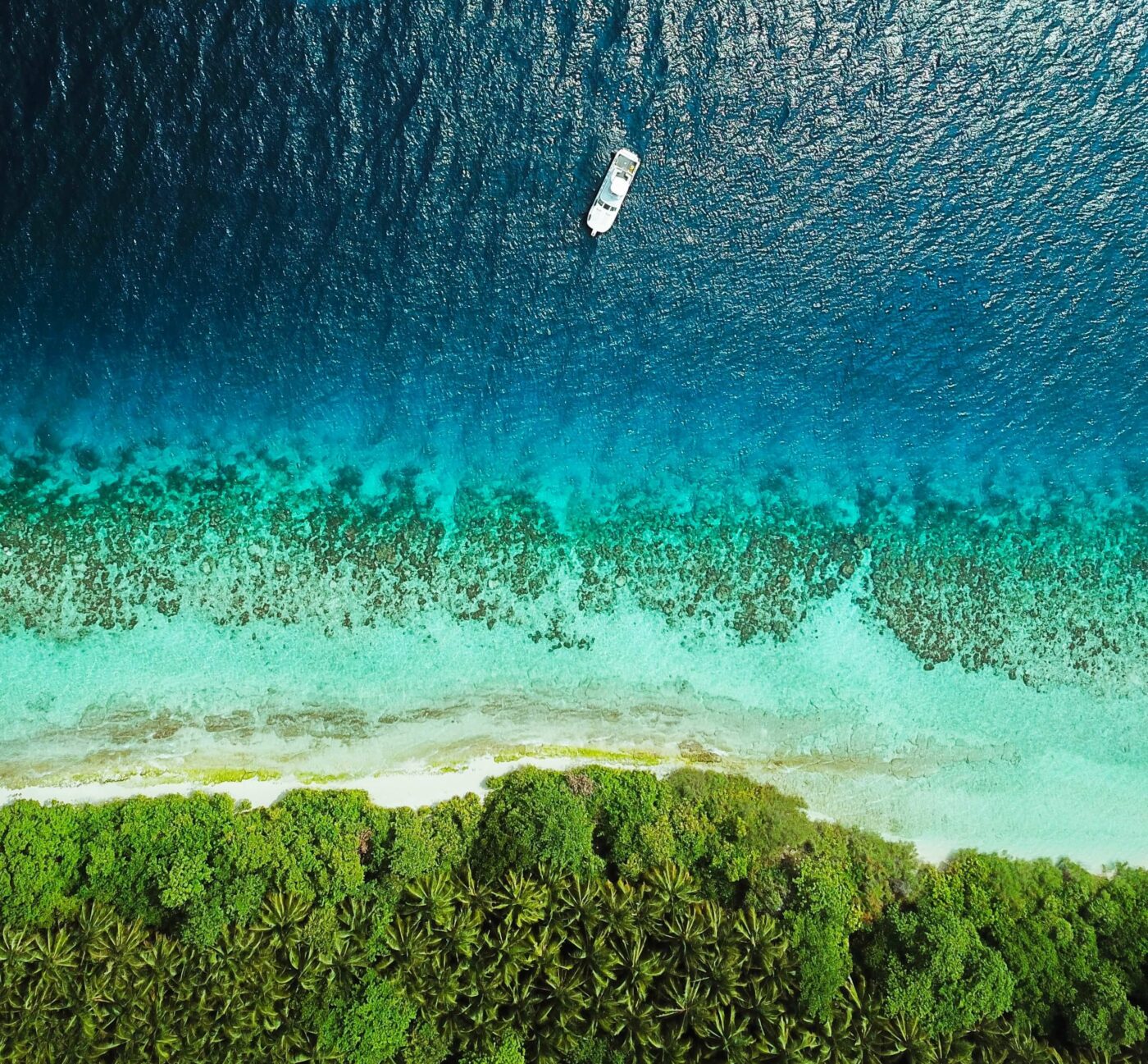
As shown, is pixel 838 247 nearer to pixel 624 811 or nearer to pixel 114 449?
pixel 624 811

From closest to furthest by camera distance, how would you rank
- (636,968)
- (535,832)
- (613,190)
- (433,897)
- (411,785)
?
(636,968) < (433,897) < (535,832) < (411,785) < (613,190)

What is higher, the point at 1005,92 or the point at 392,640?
Answer: the point at 1005,92

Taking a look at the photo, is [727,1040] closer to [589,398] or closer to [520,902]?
[520,902]

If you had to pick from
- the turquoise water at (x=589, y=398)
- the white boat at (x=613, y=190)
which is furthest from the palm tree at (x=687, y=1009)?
the white boat at (x=613, y=190)

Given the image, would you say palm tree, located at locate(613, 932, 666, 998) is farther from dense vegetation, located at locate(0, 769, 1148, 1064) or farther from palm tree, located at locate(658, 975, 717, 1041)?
palm tree, located at locate(658, 975, 717, 1041)

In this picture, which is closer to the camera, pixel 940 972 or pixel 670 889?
A: pixel 940 972

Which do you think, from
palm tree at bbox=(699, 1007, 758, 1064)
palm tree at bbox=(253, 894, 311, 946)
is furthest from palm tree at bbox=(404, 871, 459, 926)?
palm tree at bbox=(699, 1007, 758, 1064)

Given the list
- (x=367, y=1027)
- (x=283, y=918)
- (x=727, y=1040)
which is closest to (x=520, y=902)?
(x=367, y=1027)

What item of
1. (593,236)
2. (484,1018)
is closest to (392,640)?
(484,1018)
